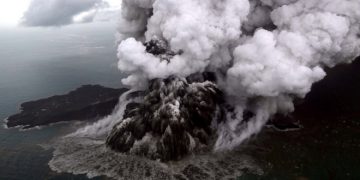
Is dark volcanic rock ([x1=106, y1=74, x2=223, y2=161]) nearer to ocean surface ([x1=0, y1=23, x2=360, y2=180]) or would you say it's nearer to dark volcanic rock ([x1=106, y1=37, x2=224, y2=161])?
dark volcanic rock ([x1=106, y1=37, x2=224, y2=161])

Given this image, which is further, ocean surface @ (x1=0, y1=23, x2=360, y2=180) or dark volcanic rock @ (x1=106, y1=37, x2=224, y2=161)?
dark volcanic rock @ (x1=106, y1=37, x2=224, y2=161)

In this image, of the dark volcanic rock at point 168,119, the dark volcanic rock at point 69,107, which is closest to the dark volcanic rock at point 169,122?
the dark volcanic rock at point 168,119

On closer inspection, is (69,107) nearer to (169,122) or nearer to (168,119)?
(168,119)

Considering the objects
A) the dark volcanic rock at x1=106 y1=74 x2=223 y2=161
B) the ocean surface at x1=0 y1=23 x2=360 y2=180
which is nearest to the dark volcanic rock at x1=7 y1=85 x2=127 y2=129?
the ocean surface at x1=0 y1=23 x2=360 y2=180

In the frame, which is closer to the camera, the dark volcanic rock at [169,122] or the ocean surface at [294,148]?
the ocean surface at [294,148]

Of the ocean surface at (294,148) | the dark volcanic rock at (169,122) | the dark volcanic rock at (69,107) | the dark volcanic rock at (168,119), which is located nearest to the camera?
the ocean surface at (294,148)

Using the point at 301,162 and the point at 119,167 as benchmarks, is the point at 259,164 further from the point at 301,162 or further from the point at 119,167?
the point at 119,167

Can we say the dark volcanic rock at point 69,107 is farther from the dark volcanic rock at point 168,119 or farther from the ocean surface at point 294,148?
the dark volcanic rock at point 168,119

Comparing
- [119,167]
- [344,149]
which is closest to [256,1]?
[344,149]
